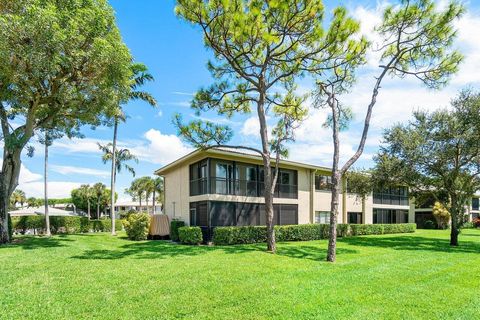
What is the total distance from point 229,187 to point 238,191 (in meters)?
0.77

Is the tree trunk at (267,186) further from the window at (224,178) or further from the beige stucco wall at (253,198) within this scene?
the beige stucco wall at (253,198)

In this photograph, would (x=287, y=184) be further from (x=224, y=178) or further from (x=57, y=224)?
(x=57, y=224)

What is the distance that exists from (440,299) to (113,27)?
1546 cm

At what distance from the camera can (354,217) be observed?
98.8ft

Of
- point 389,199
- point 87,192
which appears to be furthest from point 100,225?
point 389,199

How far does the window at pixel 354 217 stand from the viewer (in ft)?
96.9

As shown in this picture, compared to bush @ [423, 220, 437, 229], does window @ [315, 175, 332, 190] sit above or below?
above

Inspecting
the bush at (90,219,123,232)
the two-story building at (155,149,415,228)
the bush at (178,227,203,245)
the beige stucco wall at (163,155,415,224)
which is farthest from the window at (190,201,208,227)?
the bush at (90,219,123,232)

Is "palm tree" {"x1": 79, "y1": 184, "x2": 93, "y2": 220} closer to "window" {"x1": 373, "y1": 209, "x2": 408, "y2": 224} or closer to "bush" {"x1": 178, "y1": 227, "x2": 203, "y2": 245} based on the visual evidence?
"bush" {"x1": 178, "y1": 227, "x2": 203, "y2": 245}

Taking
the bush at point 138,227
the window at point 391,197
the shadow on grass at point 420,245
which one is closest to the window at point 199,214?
the bush at point 138,227

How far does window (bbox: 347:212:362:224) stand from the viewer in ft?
96.9

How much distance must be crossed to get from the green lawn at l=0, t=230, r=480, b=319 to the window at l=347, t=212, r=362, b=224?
16.9 meters

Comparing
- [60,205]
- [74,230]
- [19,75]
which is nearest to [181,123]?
[19,75]

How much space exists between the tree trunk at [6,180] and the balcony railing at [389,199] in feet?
95.1
